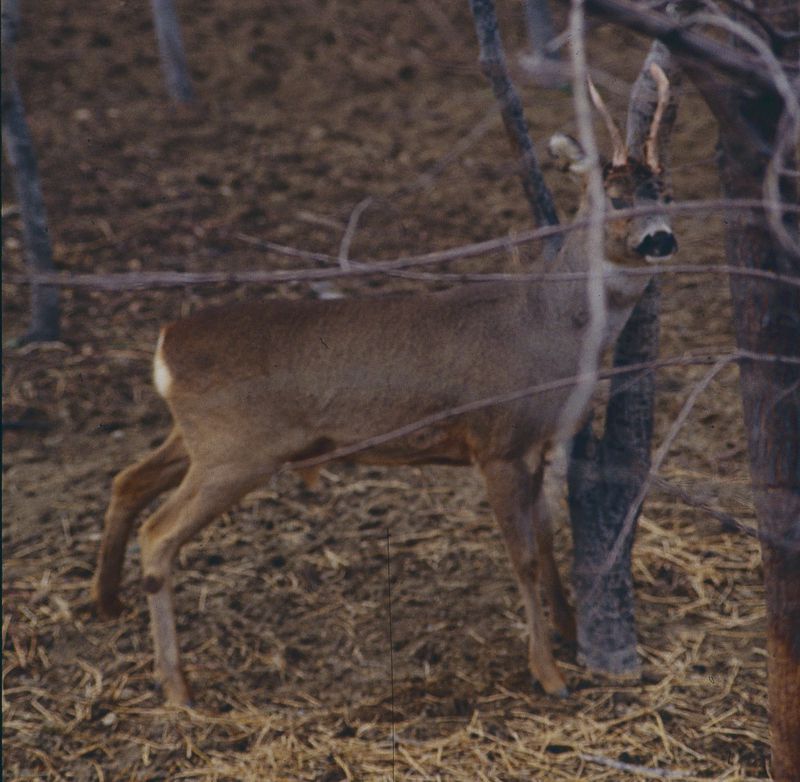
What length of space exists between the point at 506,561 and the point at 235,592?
1176 millimetres

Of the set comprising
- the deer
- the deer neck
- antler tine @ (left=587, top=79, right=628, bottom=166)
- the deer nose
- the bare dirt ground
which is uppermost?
antler tine @ (left=587, top=79, right=628, bottom=166)

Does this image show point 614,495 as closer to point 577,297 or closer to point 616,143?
point 577,297

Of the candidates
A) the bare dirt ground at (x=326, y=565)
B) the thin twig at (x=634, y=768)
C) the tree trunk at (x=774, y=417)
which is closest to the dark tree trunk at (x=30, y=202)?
the bare dirt ground at (x=326, y=565)

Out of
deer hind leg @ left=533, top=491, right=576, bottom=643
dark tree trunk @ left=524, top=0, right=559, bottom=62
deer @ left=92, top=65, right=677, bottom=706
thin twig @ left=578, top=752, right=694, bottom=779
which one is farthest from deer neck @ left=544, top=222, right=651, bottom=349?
dark tree trunk @ left=524, top=0, right=559, bottom=62

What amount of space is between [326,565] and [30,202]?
3143 millimetres

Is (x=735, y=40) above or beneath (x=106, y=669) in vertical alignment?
above

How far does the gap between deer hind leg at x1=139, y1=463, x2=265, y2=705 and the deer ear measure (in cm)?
163

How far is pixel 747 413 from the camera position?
329 centimetres

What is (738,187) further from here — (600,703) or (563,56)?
(563,56)

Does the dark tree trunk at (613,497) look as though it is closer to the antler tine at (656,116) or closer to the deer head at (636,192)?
the deer head at (636,192)

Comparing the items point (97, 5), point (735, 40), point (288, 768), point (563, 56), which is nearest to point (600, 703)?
point (288, 768)

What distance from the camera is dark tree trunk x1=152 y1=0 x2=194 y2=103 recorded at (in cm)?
1020

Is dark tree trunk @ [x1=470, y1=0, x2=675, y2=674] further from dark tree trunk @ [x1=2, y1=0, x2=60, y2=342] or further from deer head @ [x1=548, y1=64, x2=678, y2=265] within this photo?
dark tree trunk @ [x1=2, y1=0, x2=60, y2=342]

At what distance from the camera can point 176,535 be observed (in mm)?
4695
